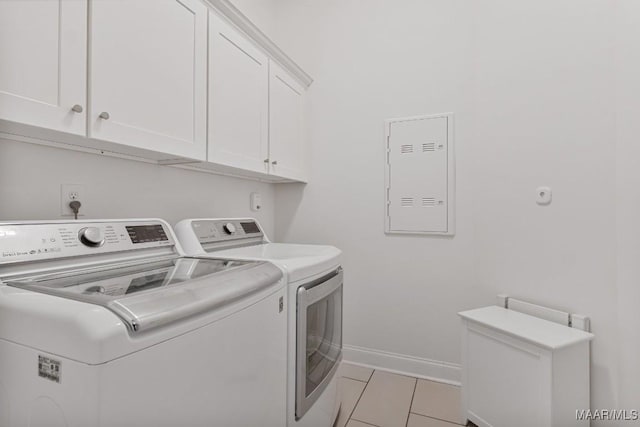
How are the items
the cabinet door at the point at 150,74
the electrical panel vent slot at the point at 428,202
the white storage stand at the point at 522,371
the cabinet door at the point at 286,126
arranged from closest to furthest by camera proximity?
the cabinet door at the point at 150,74, the white storage stand at the point at 522,371, the cabinet door at the point at 286,126, the electrical panel vent slot at the point at 428,202

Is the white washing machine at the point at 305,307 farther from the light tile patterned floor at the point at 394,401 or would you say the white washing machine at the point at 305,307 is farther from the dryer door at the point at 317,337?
the light tile patterned floor at the point at 394,401

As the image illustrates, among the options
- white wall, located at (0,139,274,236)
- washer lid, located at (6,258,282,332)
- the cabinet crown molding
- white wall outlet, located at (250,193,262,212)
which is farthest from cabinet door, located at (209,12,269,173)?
washer lid, located at (6,258,282,332)

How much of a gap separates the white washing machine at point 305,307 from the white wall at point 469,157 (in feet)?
2.43

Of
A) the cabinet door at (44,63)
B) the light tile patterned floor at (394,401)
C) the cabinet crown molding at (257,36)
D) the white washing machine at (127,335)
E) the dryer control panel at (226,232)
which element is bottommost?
the light tile patterned floor at (394,401)

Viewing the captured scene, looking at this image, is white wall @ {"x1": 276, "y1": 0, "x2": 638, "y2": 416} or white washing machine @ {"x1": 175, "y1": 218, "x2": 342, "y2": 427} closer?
white washing machine @ {"x1": 175, "y1": 218, "x2": 342, "y2": 427}

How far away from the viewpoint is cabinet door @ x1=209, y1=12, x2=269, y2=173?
1.59 meters

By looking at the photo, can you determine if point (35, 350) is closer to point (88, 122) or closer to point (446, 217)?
point (88, 122)

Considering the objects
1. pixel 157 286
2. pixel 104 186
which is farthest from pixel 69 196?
pixel 157 286

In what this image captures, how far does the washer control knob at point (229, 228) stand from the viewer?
1838 millimetres

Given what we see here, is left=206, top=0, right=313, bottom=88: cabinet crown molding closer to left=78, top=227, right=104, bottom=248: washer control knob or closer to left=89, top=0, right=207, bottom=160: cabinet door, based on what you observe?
left=89, top=0, right=207, bottom=160: cabinet door

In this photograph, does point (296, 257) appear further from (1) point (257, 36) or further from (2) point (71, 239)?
(1) point (257, 36)

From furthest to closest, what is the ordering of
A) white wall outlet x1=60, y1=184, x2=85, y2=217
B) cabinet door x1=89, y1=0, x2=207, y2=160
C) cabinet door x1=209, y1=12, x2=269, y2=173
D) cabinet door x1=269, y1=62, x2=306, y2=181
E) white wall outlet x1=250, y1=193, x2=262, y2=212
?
1. white wall outlet x1=250, y1=193, x2=262, y2=212
2. cabinet door x1=269, y1=62, x2=306, y2=181
3. cabinet door x1=209, y1=12, x2=269, y2=173
4. white wall outlet x1=60, y1=184, x2=85, y2=217
5. cabinet door x1=89, y1=0, x2=207, y2=160

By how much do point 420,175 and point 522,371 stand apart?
1.29m

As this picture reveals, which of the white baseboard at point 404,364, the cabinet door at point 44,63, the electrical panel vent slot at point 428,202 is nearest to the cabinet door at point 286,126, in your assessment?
the electrical panel vent slot at point 428,202
